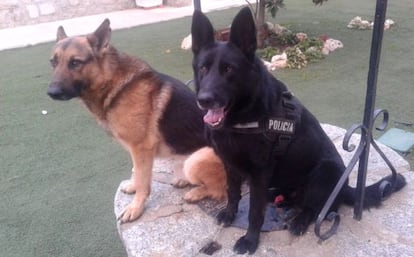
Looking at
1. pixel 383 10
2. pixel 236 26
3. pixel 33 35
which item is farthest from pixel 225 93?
pixel 33 35

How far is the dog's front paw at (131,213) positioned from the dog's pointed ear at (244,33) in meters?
1.24

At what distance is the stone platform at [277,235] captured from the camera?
7.51 feet

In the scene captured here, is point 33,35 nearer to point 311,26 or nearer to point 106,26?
point 311,26

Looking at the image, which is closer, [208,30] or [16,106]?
[208,30]

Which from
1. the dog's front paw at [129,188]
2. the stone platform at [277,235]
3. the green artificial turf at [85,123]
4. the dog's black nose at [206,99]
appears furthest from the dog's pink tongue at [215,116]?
the green artificial turf at [85,123]

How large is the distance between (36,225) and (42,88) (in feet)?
10.5

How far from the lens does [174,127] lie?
2791mm

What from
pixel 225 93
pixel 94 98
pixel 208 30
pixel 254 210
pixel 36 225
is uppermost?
pixel 208 30

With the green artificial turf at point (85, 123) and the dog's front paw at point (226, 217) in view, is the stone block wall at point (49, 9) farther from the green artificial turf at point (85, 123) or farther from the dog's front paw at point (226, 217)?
the dog's front paw at point (226, 217)

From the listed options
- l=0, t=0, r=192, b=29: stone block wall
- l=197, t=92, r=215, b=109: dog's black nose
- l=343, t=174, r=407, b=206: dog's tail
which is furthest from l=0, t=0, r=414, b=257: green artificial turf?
l=0, t=0, r=192, b=29: stone block wall

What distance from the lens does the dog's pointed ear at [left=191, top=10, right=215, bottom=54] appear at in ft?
6.79

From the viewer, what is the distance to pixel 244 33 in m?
1.98

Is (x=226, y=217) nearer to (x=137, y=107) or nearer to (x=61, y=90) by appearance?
(x=137, y=107)

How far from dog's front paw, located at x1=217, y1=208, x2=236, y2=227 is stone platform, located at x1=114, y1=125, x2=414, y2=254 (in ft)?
0.13
